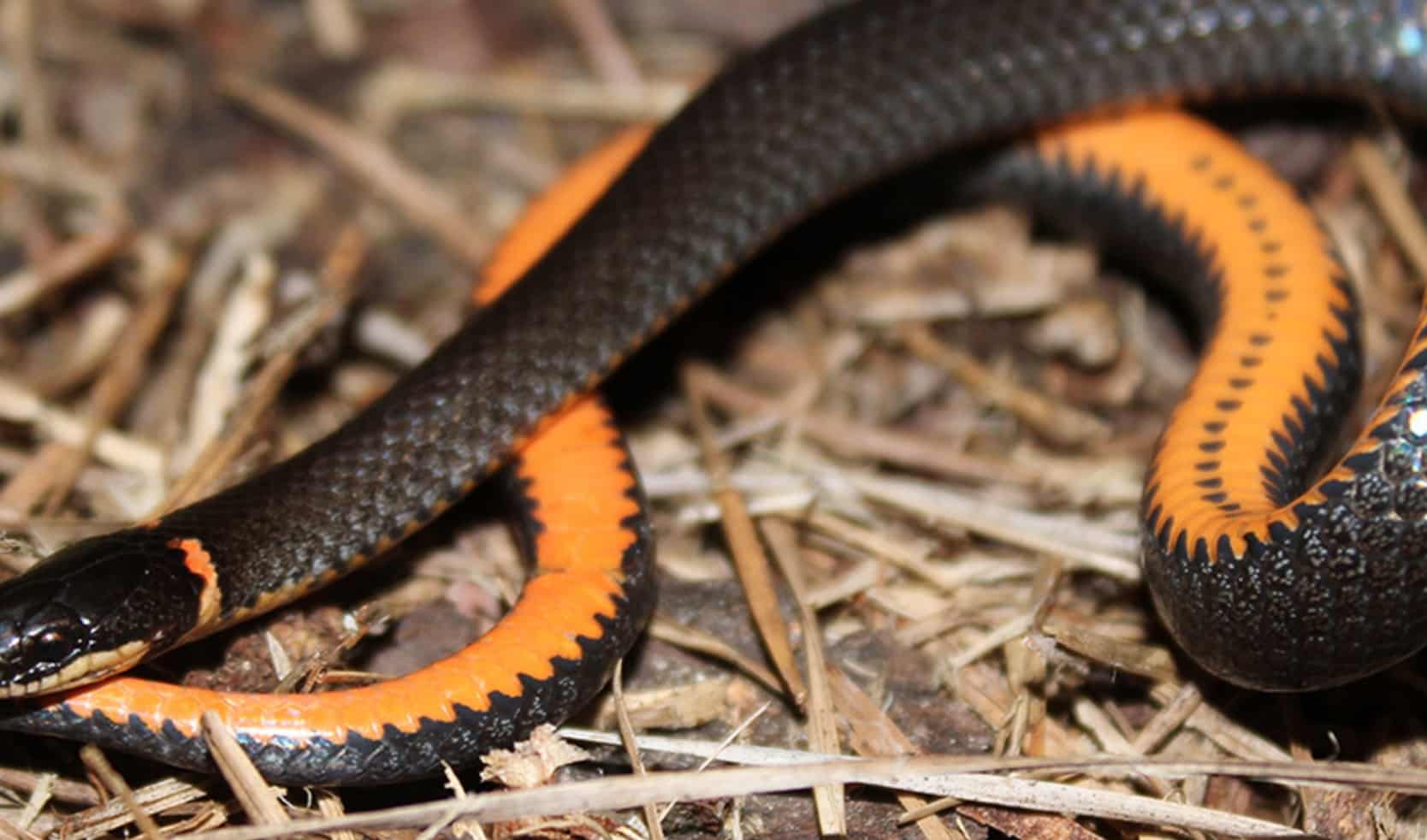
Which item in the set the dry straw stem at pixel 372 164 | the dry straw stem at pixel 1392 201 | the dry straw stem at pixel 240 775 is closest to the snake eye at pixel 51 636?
the dry straw stem at pixel 240 775

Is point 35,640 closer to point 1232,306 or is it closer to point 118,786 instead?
point 118,786

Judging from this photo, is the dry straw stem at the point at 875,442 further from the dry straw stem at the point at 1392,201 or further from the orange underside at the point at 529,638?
the dry straw stem at the point at 1392,201

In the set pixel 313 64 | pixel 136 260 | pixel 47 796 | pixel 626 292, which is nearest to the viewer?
pixel 47 796

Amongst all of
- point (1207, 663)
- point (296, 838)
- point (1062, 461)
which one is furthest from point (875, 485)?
point (296, 838)

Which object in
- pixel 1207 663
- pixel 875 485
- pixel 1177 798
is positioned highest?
pixel 875 485

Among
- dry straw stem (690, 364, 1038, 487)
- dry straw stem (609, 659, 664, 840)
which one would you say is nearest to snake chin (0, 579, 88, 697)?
dry straw stem (609, 659, 664, 840)

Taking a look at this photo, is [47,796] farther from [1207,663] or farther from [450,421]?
[1207,663]

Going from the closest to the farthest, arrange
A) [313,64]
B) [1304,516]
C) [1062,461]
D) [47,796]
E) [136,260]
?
[1304,516]
[47,796]
[1062,461]
[136,260]
[313,64]

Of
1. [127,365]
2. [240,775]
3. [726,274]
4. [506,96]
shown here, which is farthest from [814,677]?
[506,96]

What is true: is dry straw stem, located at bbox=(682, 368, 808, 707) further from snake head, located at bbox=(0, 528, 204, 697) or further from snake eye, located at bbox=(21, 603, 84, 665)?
snake eye, located at bbox=(21, 603, 84, 665)
